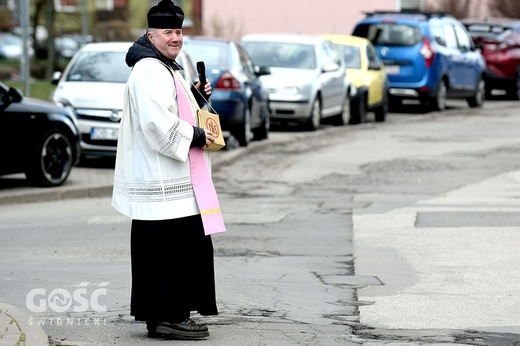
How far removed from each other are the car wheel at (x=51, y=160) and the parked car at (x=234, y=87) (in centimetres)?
406

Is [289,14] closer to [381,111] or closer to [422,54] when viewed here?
[422,54]

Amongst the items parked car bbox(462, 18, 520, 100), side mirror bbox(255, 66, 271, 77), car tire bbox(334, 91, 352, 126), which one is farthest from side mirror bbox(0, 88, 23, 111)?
parked car bbox(462, 18, 520, 100)

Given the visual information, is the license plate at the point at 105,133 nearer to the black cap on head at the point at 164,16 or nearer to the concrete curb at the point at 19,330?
the concrete curb at the point at 19,330

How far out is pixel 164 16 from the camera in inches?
277

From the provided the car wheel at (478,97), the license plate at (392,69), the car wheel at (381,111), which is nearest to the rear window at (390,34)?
the license plate at (392,69)

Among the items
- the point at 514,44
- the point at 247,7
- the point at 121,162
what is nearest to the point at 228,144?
the point at 121,162

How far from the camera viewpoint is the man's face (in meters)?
7.07

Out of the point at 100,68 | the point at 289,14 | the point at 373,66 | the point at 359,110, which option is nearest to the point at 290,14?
the point at 289,14

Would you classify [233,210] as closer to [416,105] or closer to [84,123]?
[84,123]

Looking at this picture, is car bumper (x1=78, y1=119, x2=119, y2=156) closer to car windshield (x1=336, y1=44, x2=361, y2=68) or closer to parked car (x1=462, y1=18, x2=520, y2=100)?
car windshield (x1=336, y1=44, x2=361, y2=68)

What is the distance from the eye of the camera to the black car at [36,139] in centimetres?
1459

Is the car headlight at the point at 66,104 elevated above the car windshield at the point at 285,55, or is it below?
above

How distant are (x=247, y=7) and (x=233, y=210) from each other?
35.1 m

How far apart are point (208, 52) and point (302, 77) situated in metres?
2.39
